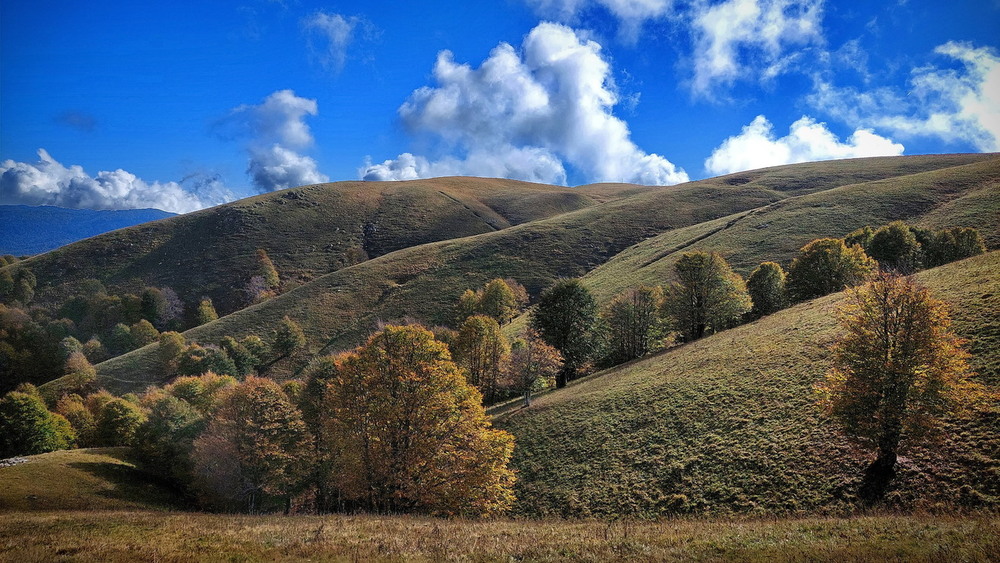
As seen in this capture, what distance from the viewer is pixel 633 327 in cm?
6244

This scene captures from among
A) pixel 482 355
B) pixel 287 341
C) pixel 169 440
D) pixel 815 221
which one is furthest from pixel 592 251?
pixel 169 440

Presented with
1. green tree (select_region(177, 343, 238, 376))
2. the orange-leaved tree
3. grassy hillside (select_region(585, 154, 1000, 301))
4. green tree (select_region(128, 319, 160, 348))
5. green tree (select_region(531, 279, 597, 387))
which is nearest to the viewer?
the orange-leaved tree

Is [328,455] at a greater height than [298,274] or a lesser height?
lesser

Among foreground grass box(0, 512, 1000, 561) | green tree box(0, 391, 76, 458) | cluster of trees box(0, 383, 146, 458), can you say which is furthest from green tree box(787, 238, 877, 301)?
green tree box(0, 391, 76, 458)

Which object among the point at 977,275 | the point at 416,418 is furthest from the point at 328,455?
the point at 977,275

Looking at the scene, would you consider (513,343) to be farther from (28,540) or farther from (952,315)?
(28,540)

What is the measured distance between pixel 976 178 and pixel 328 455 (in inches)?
6093

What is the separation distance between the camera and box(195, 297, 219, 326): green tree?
A: 400 feet

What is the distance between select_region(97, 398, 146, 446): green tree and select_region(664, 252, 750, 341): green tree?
71466 mm

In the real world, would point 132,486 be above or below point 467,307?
below

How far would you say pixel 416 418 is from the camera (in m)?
29.1

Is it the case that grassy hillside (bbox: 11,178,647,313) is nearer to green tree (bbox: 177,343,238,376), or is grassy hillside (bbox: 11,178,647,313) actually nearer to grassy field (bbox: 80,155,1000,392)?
grassy field (bbox: 80,155,1000,392)

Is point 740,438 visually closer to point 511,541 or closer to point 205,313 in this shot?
point 511,541

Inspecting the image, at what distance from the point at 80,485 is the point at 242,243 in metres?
140
